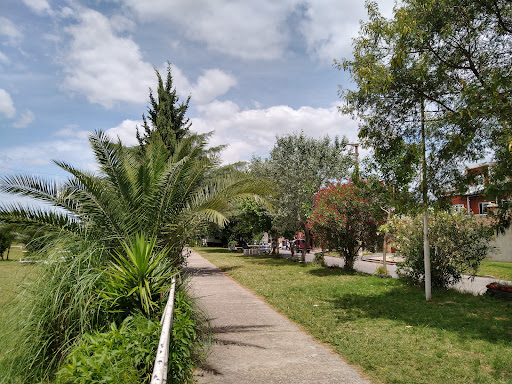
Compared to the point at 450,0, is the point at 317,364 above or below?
below

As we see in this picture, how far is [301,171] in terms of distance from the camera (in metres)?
20.6

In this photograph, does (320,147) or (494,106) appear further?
(320,147)

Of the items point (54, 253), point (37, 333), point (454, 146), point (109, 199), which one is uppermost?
point (454, 146)

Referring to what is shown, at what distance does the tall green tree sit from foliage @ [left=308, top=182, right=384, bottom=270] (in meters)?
3.03

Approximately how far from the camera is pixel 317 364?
5.17 m

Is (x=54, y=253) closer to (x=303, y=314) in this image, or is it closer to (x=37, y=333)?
(x=37, y=333)

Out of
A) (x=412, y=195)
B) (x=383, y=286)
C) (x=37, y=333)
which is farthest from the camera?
(x=383, y=286)

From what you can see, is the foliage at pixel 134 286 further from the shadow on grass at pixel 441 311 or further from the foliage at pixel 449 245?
the foliage at pixel 449 245

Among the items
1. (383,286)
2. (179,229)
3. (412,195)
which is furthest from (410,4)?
(383,286)

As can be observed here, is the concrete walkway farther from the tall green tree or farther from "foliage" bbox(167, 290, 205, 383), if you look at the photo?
the tall green tree

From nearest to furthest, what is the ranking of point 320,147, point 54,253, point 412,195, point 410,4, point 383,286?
point 54,253 < point 410,4 < point 412,195 < point 383,286 < point 320,147

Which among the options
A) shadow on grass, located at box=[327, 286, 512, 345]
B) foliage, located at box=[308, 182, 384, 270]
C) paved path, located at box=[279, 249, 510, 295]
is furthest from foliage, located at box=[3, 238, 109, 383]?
foliage, located at box=[308, 182, 384, 270]

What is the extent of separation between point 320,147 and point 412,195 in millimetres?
13057

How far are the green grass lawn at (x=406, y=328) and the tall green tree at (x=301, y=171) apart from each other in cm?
845
